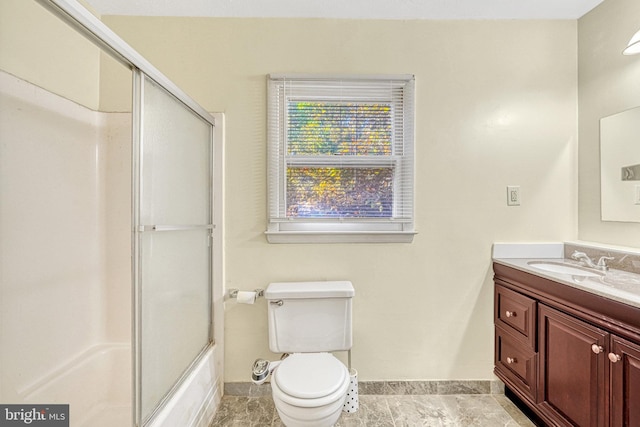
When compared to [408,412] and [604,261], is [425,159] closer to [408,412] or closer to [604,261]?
[604,261]

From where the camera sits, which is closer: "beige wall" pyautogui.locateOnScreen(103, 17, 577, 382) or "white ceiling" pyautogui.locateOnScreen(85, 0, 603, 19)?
"white ceiling" pyautogui.locateOnScreen(85, 0, 603, 19)

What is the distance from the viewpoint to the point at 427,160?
6.13ft

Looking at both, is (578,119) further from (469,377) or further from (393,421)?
→ (393,421)

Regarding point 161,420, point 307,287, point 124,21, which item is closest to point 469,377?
point 307,287

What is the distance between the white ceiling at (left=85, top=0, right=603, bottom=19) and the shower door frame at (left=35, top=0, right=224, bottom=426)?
651mm

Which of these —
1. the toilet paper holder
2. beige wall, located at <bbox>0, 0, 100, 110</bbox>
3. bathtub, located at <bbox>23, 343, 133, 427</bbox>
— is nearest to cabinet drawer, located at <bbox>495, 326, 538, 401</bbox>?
the toilet paper holder

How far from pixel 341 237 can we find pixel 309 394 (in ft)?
2.89

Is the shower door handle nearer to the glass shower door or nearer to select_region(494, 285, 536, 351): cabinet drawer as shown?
the glass shower door

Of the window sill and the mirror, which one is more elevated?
the mirror

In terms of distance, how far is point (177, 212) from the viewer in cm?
142

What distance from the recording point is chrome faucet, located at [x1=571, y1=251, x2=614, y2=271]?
5.12ft

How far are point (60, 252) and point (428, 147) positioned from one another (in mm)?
2182

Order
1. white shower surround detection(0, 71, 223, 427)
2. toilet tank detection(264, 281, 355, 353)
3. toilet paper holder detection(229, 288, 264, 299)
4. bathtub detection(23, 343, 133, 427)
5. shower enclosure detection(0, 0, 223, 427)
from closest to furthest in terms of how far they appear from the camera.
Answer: shower enclosure detection(0, 0, 223, 427), white shower surround detection(0, 71, 223, 427), bathtub detection(23, 343, 133, 427), toilet tank detection(264, 281, 355, 353), toilet paper holder detection(229, 288, 264, 299)

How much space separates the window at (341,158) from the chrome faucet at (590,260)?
94cm
